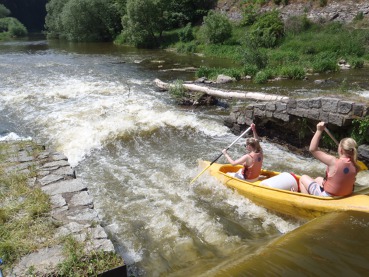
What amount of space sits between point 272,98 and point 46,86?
1040 centimetres

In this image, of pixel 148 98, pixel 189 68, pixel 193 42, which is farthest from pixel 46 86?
pixel 193 42

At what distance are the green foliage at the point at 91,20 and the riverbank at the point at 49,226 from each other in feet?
122

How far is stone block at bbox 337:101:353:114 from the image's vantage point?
7445 mm

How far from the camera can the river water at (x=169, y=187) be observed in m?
4.27

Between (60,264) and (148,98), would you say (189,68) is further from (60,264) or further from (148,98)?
(60,264)

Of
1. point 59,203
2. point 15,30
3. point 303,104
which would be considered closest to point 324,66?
point 303,104

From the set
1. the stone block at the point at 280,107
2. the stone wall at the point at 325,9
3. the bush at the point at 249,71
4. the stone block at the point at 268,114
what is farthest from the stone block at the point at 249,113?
the stone wall at the point at 325,9

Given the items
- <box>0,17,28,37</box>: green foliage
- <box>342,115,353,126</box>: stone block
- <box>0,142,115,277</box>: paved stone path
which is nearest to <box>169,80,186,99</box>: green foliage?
<box>342,115,353,126</box>: stone block

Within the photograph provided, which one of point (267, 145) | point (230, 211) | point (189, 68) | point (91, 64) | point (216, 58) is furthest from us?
point (216, 58)

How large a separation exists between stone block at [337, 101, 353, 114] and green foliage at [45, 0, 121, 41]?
3637 centimetres

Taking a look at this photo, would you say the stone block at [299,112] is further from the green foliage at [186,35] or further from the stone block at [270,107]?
the green foliage at [186,35]

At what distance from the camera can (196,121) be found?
1061cm

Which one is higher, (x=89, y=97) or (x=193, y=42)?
(x=193, y=42)

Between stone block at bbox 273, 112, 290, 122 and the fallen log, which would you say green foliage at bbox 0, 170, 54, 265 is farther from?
the fallen log
